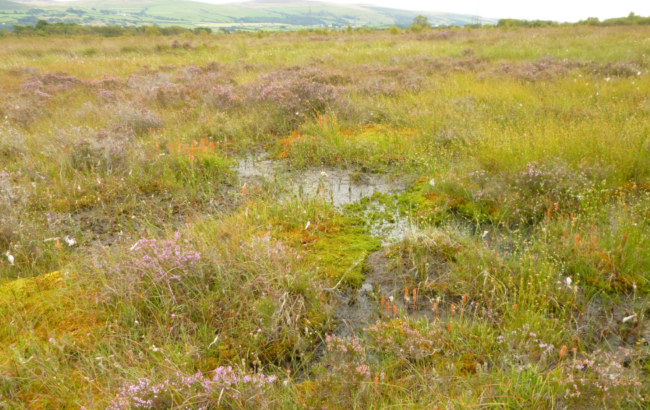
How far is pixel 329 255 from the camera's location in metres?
3.74

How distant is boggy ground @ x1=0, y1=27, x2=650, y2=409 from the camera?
7.38 feet

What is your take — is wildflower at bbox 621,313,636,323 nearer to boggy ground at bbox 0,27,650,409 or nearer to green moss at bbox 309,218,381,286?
boggy ground at bbox 0,27,650,409

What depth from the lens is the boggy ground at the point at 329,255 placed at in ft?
7.38

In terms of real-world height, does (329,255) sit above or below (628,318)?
below

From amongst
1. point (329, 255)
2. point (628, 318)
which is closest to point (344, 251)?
point (329, 255)

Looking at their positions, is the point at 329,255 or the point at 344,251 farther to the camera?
Answer: the point at 344,251

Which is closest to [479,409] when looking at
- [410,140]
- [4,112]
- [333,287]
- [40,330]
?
[333,287]

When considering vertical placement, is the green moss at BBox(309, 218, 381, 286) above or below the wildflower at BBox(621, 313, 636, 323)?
below

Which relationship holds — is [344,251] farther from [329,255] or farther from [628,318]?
[628,318]

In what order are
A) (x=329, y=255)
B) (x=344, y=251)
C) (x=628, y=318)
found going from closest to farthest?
(x=628, y=318), (x=329, y=255), (x=344, y=251)

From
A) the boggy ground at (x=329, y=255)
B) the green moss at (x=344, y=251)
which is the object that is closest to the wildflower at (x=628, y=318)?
the boggy ground at (x=329, y=255)

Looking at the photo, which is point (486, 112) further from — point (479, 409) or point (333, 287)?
point (479, 409)

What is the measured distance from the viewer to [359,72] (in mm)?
11805

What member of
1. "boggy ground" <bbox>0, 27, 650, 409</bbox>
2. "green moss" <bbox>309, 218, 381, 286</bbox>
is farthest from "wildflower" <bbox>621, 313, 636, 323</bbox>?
"green moss" <bbox>309, 218, 381, 286</bbox>
